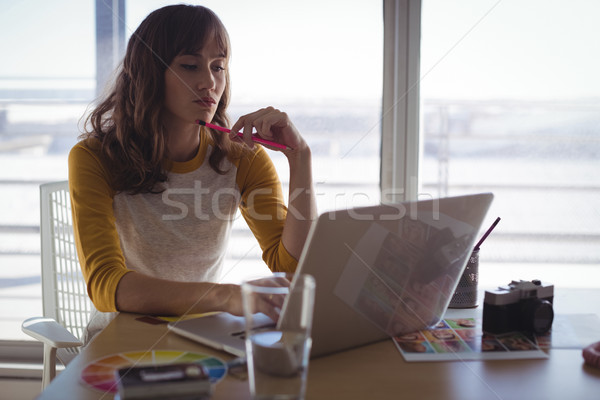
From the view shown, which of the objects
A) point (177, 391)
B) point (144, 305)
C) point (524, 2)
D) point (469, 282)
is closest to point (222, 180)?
point (144, 305)

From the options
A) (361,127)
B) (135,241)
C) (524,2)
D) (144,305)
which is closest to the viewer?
(144,305)

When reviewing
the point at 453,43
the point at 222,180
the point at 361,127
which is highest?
the point at 453,43

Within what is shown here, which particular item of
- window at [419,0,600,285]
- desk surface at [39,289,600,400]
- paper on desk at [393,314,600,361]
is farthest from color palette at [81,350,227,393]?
window at [419,0,600,285]

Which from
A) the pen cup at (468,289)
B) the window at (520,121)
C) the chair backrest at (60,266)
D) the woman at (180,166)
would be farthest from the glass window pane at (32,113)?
the pen cup at (468,289)

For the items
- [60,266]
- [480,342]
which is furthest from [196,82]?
[480,342]

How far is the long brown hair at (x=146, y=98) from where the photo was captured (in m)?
1.40

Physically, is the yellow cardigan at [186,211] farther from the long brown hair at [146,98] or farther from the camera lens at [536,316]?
the camera lens at [536,316]

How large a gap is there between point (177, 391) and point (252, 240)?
4.93 feet

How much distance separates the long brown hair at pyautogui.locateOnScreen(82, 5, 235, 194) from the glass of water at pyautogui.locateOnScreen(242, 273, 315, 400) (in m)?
0.87

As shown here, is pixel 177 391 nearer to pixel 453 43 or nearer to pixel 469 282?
pixel 469 282

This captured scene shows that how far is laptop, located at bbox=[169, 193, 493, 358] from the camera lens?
2.53 ft

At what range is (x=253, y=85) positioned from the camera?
2025mm

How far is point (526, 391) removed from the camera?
73 centimetres

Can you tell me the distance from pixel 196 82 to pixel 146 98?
6.0 inches
